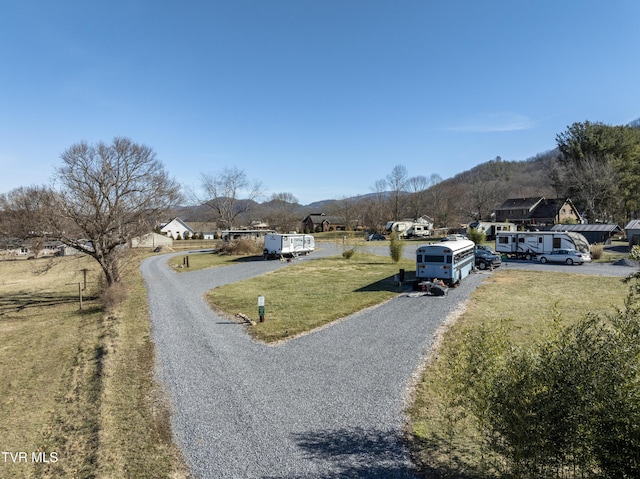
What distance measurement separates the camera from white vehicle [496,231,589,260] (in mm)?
29844

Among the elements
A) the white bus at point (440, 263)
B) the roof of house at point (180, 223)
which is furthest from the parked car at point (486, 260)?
the roof of house at point (180, 223)

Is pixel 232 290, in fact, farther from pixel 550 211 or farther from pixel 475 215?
pixel 475 215

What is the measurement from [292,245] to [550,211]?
158 feet

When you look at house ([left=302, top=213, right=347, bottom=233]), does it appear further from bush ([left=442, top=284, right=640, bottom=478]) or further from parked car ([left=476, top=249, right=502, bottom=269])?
bush ([left=442, top=284, right=640, bottom=478])

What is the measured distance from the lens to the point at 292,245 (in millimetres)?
40469

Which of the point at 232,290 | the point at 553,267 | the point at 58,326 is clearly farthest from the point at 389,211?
the point at 58,326

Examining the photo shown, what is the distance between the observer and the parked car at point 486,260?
2761cm

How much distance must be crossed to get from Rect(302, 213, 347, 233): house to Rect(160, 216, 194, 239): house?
3029 cm

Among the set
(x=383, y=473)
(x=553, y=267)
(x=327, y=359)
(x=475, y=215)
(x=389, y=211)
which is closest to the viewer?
(x=383, y=473)

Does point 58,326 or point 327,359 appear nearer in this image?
point 327,359

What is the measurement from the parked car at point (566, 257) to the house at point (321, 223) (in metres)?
65.8

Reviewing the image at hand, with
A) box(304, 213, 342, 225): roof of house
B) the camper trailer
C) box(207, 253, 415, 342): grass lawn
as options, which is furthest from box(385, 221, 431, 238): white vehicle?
box(207, 253, 415, 342): grass lawn

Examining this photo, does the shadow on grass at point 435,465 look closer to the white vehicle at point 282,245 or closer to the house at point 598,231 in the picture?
the white vehicle at point 282,245

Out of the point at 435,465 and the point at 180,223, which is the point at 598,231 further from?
the point at 180,223
